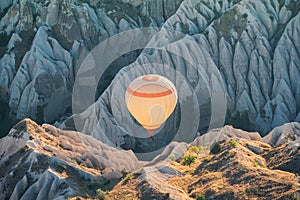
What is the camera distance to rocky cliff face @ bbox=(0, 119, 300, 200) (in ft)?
101

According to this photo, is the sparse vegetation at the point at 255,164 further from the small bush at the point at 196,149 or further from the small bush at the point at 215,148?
the small bush at the point at 196,149

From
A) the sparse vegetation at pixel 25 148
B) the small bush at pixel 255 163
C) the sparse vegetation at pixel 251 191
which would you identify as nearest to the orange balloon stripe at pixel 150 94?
the small bush at pixel 255 163

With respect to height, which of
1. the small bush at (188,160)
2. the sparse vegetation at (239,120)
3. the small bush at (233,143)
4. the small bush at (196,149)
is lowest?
the sparse vegetation at (239,120)

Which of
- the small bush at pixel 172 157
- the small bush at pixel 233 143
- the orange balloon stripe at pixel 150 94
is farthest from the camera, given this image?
the small bush at pixel 172 157

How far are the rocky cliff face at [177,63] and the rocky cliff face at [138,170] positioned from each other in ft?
25.5

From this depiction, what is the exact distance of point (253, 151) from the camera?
A: 36.3 meters

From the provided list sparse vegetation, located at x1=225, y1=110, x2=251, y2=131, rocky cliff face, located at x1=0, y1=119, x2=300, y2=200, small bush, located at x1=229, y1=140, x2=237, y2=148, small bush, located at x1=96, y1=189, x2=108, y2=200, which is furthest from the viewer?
sparse vegetation, located at x1=225, y1=110, x2=251, y2=131

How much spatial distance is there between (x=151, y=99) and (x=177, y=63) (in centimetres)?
1682

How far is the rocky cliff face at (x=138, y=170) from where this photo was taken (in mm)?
30781

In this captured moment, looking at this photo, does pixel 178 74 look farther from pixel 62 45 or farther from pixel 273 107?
pixel 62 45

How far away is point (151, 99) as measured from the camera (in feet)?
121

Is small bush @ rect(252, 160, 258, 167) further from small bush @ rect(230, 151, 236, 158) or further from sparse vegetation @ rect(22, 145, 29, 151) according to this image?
sparse vegetation @ rect(22, 145, 29, 151)

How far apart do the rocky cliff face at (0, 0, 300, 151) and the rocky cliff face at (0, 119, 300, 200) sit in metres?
7.76

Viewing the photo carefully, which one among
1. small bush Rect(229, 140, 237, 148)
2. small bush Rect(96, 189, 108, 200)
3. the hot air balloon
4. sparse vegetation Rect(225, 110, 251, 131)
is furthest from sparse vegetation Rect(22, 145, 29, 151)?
sparse vegetation Rect(225, 110, 251, 131)
